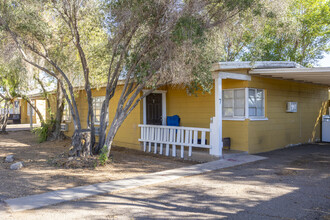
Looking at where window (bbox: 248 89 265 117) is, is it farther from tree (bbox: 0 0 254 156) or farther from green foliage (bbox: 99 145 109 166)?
green foliage (bbox: 99 145 109 166)

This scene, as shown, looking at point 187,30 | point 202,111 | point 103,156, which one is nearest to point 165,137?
point 202,111

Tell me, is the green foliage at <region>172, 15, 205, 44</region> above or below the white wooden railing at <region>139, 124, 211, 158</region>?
above

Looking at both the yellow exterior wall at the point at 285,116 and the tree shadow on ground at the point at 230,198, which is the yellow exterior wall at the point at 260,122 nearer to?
the yellow exterior wall at the point at 285,116

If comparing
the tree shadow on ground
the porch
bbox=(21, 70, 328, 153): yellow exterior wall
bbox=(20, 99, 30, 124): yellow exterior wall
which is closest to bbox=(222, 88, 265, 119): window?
bbox=(21, 70, 328, 153): yellow exterior wall

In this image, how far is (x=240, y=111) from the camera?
9664 mm

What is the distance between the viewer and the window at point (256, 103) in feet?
31.8

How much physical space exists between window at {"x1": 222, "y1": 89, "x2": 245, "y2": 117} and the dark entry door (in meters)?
2.90

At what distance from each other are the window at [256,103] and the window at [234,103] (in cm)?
28

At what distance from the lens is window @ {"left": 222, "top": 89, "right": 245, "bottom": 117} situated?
9.64 meters

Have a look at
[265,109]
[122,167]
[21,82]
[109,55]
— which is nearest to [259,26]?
[265,109]

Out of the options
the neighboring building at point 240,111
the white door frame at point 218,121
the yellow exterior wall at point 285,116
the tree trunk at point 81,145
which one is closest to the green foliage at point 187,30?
the neighboring building at point 240,111

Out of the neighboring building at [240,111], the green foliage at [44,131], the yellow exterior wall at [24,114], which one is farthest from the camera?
the yellow exterior wall at [24,114]

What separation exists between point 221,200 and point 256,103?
549 centimetres

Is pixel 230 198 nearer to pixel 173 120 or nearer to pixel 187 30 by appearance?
pixel 187 30
